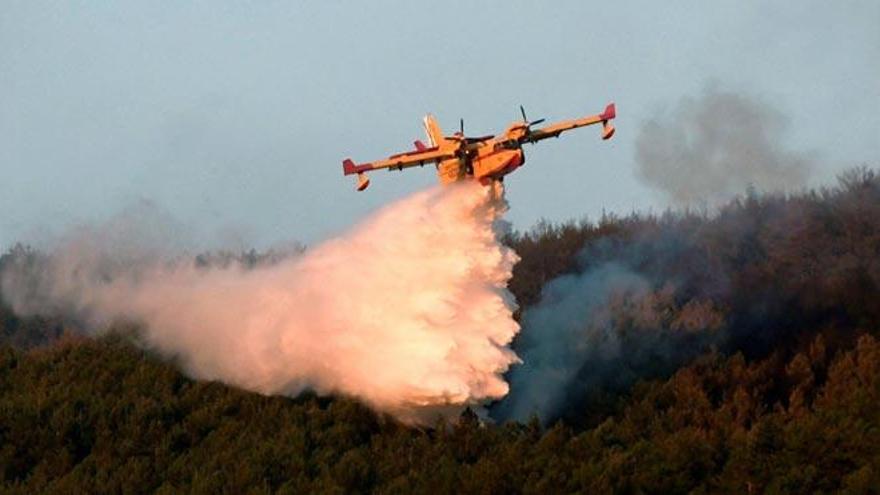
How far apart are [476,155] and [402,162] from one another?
6.72 feet

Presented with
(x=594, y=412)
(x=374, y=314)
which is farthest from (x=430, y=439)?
(x=594, y=412)

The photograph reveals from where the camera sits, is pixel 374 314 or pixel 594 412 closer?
pixel 374 314

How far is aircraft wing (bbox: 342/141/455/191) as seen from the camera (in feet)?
170

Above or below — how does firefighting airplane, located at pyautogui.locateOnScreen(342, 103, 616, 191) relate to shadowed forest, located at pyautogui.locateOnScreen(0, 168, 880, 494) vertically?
above

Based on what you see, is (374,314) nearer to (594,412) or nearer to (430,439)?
(430,439)

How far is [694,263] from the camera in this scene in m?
72.2

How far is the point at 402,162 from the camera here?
51.9 metres

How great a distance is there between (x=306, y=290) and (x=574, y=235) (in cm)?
3105

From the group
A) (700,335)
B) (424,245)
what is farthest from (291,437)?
(700,335)

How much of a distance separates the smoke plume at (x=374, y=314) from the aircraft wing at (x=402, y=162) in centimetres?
135

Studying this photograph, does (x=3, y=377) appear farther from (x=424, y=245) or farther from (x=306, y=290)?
(x=424, y=245)

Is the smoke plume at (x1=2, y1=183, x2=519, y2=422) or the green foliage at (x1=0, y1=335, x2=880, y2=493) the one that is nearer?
the green foliage at (x1=0, y1=335, x2=880, y2=493)

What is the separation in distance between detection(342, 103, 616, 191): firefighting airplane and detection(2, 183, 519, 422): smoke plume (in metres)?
0.69

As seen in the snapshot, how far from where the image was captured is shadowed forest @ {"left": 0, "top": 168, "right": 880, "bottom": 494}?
166ft
